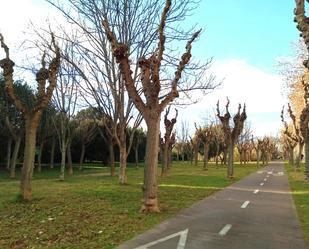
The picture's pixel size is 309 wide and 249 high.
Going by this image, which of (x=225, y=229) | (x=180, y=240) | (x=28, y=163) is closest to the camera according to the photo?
(x=180, y=240)

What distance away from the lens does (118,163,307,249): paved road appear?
29.6 feet

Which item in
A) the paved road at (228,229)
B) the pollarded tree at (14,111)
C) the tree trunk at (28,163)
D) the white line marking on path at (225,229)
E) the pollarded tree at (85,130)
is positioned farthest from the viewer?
the pollarded tree at (85,130)

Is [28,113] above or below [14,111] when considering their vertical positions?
below

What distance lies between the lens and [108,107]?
24953mm

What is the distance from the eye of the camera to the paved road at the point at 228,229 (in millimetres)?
9023

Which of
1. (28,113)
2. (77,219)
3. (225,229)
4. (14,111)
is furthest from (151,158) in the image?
(14,111)

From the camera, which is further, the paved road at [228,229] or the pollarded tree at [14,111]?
the pollarded tree at [14,111]

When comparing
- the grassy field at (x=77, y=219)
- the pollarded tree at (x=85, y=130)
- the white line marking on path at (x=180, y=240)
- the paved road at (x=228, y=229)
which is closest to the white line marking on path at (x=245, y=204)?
the paved road at (x=228, y=229)

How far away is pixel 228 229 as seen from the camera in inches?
424

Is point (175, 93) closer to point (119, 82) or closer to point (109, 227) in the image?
point (109, 227)

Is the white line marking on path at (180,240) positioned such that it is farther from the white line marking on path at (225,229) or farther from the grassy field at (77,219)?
the white line marking on path at (225,229)

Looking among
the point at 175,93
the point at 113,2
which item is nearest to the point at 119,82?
the point at 113,2

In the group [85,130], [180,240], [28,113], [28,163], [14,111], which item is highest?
[14,111]

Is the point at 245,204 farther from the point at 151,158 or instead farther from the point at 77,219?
the point at 77,219
